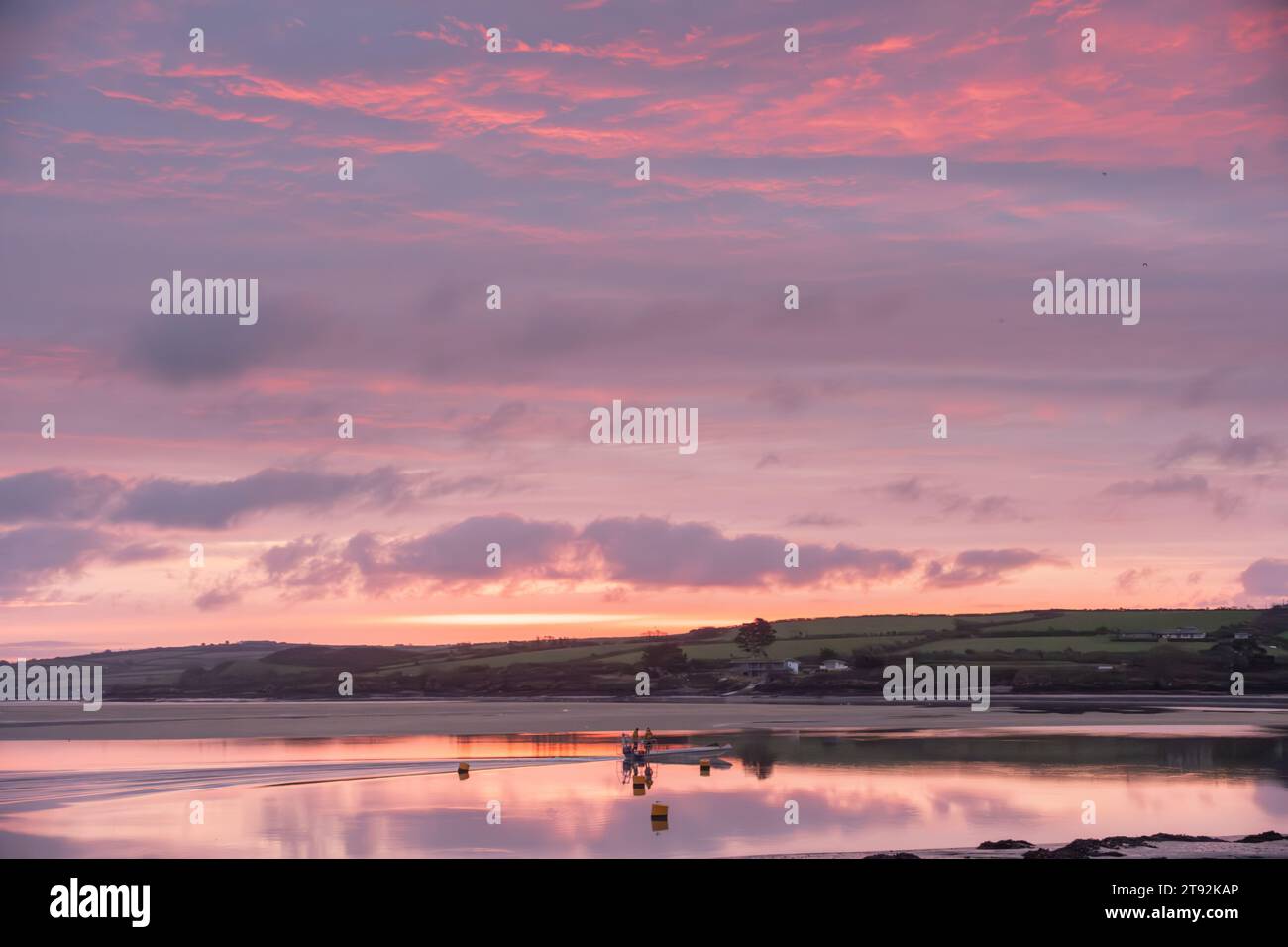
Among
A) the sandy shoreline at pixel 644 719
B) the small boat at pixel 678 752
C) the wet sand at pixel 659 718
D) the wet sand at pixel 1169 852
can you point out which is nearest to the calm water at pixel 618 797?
the small boat at pixel 678 752

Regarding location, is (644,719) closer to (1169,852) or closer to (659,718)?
(659,718)

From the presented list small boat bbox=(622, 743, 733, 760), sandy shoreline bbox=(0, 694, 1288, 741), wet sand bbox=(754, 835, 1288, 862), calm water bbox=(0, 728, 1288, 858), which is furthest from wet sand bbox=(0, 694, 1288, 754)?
wet sand bbox=(754, 835, 1288, 862)

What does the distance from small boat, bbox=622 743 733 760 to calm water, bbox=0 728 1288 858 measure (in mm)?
1559

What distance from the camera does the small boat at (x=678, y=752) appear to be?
7781 centimetres

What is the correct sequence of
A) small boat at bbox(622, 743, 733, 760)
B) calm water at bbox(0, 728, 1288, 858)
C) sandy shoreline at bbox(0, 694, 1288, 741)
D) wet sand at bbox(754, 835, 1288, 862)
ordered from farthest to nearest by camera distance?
sandy shoreline at bbox(0, 694, 1288, 741)
small boat at bbox(622, 743, 733, 760)
calm water at bbox(0, 728, 1288, 858)
wet sand at bbox(754, 835, 1288, 862)

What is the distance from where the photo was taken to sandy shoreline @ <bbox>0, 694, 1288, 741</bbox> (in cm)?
11169

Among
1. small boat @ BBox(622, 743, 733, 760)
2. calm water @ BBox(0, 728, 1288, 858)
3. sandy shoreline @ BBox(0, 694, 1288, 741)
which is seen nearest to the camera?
calm water @ BBox(0, 728, 1288, 858)

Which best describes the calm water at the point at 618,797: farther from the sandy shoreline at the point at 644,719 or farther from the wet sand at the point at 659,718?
the wet sand at the point at 659,718

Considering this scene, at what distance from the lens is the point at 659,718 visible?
134 m

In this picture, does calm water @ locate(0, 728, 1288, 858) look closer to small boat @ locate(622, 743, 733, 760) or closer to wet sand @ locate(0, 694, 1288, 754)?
small boat @ locate(622, 743, 733, 760)
